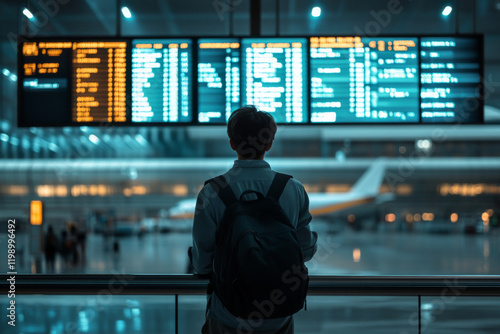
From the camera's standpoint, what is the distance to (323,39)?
5.12 meters

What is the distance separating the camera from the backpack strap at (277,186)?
70.0 inches

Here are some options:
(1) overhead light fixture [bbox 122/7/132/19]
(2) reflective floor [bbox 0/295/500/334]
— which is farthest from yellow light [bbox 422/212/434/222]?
(1) overhead light fixture [bbox 122/7/132/19]

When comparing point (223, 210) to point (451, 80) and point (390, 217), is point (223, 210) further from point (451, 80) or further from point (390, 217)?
point (390, 217)

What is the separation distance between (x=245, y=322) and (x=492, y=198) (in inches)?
1688

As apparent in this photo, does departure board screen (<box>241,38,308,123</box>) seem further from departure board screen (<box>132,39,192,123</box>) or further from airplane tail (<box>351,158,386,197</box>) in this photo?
airplane tail (<box>351,158,386,197</box>)

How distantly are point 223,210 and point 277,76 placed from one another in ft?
11.4

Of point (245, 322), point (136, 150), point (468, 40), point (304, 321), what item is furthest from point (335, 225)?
point (245, 322)

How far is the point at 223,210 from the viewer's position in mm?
1781

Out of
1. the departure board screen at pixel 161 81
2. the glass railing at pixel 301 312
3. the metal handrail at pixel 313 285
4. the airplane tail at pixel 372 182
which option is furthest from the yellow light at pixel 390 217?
the metal handrail at pixel 313 285

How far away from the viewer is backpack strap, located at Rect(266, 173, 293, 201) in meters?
1.78

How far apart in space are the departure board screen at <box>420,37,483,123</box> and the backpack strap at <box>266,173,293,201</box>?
3616 millimetres

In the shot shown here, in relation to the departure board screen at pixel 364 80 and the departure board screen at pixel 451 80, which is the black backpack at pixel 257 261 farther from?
the departure board screen at pixel 451 80

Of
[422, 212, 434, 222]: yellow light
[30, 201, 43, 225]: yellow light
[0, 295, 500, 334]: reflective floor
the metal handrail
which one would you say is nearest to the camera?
the metal handrail

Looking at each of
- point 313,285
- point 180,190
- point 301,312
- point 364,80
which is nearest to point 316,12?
point 364,80
